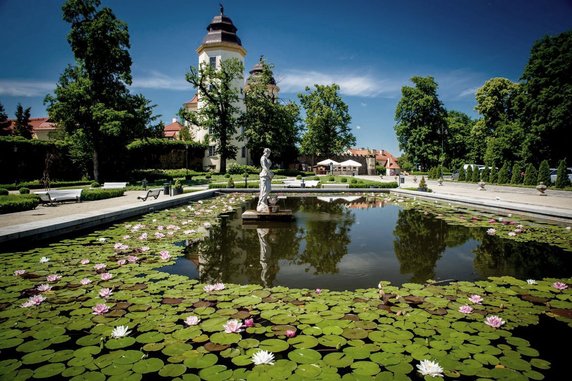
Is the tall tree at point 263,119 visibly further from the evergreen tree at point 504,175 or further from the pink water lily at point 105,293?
the pink water lily at point 105,293

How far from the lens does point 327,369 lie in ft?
8.23

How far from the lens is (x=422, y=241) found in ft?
25.2

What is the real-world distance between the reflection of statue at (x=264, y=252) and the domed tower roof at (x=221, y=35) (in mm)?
35198

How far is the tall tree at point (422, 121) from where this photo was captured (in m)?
44.1

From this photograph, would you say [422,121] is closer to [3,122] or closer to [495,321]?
[495,321]

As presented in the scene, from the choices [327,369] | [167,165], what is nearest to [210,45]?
[167,165]

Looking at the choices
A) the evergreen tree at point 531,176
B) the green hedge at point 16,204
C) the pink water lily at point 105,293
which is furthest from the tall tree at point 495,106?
the green hedge at point 16,204

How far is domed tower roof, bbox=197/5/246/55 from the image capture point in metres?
37.3

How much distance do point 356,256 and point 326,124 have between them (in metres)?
44.6

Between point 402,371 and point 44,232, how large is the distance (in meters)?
8.94

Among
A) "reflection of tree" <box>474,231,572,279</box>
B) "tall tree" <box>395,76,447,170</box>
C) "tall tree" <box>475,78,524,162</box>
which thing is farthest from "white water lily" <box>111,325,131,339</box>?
"tall tree" <box>395,76,447,170</box>

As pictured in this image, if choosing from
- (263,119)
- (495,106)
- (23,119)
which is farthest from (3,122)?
(495,106)

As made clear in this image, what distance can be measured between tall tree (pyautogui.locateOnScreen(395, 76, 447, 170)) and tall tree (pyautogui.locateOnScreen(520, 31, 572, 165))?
1489cm

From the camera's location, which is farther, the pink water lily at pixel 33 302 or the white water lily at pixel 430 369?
the pink water lily at pixel 33 302
